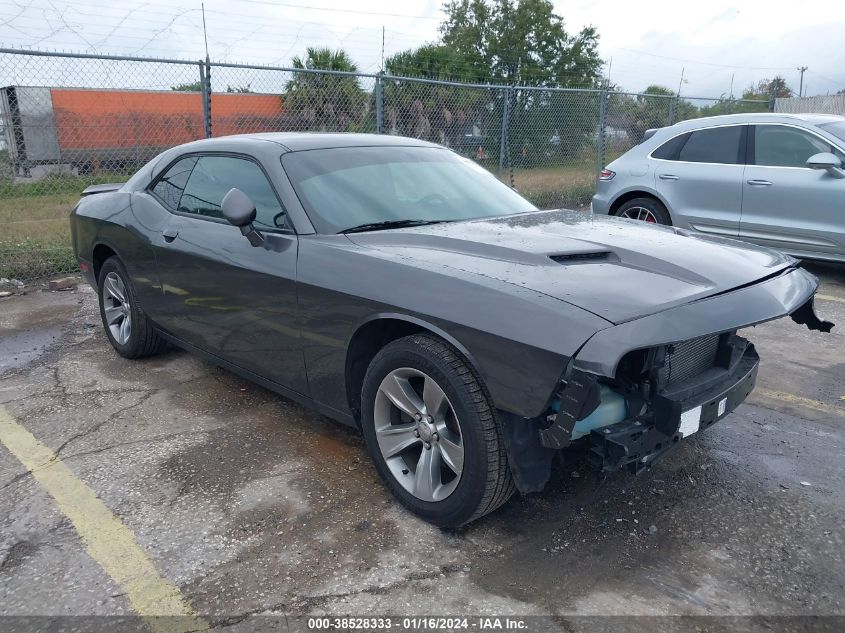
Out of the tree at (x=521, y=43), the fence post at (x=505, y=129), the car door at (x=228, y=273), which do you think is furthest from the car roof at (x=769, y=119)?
the tree at (x=521, y=43)

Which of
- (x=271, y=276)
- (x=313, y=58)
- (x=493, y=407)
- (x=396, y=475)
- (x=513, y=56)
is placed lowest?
(x=396, y=475)

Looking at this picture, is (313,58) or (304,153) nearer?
(304,153)

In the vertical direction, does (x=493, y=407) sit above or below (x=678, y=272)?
below

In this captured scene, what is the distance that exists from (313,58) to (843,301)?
43.6ft

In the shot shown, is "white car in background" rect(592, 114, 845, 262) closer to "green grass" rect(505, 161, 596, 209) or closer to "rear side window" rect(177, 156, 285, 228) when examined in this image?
"green grass" rect(505, 161, 596, 209)

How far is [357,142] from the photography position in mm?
3965

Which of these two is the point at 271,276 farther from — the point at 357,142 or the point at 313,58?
the point at 313,58

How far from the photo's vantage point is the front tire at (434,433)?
2574 mm

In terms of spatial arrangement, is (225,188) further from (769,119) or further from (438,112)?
(438,112)

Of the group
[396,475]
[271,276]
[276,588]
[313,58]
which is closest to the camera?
[276,588]

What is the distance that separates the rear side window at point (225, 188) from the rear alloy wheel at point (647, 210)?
493 centimetres

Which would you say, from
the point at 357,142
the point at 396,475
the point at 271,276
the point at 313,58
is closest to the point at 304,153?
the point at 357,142

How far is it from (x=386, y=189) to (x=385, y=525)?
5.48 ft

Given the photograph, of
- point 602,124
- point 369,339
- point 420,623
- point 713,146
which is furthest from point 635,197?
point 420,623
